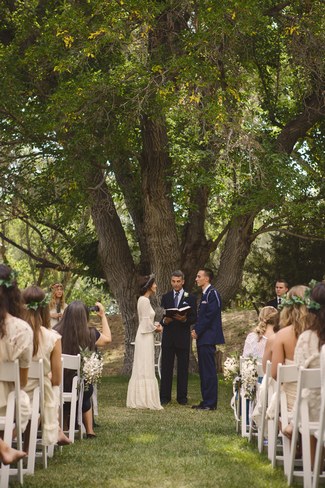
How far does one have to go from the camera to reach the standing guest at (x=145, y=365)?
14.9 metres

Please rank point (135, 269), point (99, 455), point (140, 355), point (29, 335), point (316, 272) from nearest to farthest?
point (29, 335)
point (99, 455)
point (140, 355)
point (135, 269)
point (316, 272)

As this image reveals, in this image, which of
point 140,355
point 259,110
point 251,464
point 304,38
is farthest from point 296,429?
point 259,110

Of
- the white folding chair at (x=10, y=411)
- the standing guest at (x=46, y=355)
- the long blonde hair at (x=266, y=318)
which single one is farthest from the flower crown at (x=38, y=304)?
the long blonde hair at (x=266, y=318)

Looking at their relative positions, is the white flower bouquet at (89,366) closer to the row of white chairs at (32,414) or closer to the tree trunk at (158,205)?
the row of white chairs at (32,414)

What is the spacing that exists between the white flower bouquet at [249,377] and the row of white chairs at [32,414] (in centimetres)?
164

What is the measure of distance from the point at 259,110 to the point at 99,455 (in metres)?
12.3

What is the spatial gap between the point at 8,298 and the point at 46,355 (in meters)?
1.65

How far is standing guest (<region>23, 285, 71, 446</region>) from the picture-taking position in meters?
8.36

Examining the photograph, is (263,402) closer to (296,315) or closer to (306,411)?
(296,315)

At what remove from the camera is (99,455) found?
372 inches

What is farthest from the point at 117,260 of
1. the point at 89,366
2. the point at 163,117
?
the point at 89,366

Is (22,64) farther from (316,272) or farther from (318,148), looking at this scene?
(316,272)

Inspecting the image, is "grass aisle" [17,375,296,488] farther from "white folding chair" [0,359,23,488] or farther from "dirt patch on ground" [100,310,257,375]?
"dirt patch on ground" [100,310,257,375]

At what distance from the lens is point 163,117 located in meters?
18.7
